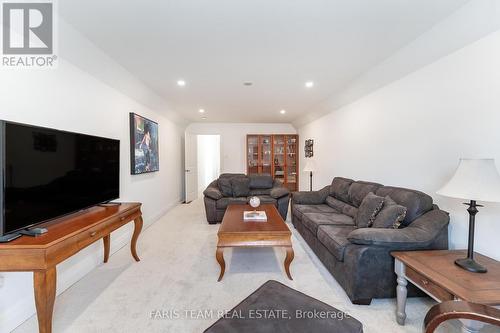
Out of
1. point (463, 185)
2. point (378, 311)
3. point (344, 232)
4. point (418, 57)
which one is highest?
point (418, 57)

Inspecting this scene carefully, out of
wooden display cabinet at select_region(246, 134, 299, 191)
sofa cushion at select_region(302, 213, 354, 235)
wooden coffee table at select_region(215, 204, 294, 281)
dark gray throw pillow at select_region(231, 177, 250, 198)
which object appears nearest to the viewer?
wooden coffee table at select_region(215, 204, 294, 281)

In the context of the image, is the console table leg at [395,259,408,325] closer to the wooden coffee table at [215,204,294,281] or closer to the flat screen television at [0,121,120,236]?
the wooden coffee table at [215,204,294,281]

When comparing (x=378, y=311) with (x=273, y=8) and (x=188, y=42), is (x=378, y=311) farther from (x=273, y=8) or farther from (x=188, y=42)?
(x=188, y=42)

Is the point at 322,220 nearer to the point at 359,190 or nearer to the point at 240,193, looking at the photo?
Answer: the point at 359,190

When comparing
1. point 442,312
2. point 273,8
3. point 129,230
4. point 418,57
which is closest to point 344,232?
point 442,312

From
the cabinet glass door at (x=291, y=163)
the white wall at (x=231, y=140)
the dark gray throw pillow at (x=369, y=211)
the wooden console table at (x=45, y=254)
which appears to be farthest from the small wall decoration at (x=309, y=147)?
the wooden console table at (x=45, y=254)

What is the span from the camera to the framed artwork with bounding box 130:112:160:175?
11.5ft

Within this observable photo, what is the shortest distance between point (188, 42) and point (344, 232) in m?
2.61

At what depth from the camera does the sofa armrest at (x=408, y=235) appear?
1836 mm

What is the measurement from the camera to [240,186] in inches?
187

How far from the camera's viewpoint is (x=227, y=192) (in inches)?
186

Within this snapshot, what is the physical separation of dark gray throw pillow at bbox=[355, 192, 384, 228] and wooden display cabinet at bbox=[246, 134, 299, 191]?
4645 mm

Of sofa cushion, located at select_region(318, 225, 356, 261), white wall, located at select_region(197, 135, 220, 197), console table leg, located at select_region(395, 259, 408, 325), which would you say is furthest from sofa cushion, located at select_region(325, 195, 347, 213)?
white wall, located at select_region(197, 135, 220, 197)

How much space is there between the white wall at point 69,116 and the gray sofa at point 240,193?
120 centimetres
